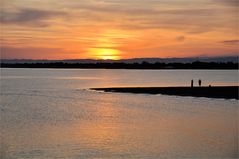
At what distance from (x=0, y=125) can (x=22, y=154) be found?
26.7ft

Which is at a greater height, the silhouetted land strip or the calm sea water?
the silhouetted land strip

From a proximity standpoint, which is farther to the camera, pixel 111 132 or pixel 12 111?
pixel 12 111

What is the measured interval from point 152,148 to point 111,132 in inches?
170

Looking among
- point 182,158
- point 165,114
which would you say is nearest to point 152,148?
point 182,158

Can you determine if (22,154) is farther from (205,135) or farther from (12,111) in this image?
(12,111)

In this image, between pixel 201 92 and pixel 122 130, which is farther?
pixel 201 92

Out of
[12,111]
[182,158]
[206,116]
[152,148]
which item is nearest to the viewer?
[182,158]

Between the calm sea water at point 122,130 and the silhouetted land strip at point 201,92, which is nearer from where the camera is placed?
the calm sea water at point 122,130

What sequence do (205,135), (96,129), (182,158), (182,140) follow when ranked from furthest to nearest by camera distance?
1. (96,129)
2. (205,135)
3. (182,140)
4. (182,158)

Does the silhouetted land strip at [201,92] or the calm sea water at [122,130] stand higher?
the silhouetted land strip at [201,92]

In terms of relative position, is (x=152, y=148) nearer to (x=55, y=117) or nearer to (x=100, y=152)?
(x=100, y=152)

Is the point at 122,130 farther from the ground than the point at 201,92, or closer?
closer

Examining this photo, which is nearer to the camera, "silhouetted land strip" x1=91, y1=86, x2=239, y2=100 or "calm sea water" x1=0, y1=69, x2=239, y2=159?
"calm sea water" x1=0, y1=69, x2=239, y2=159

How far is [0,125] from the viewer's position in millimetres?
23188
